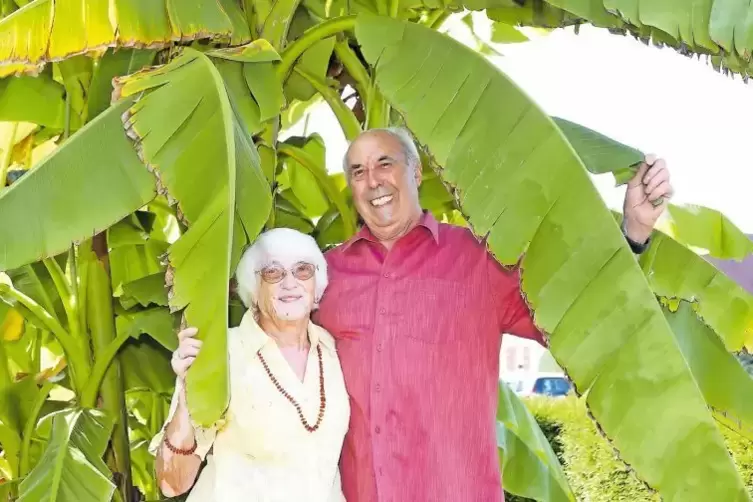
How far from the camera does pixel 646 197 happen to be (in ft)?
3.46

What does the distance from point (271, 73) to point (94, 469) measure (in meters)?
0.62

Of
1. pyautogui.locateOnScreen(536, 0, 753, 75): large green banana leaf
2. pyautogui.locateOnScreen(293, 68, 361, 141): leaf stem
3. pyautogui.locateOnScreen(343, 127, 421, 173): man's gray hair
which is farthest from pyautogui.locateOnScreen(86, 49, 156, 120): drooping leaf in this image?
pyautogui.locateOnScreen(536, 0, 753, 75): large green banana leaf

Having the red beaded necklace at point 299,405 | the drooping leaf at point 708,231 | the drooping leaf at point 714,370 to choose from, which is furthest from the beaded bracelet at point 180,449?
the drooping leaf at point 708,231

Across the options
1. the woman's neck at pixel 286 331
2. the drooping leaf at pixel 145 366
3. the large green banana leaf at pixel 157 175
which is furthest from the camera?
the drooping leaf at pixel 145 366

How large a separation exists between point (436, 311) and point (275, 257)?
0.24 m

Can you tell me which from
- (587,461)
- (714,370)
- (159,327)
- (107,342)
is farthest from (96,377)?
(587,461)

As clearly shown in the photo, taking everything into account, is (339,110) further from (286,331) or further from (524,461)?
(524,461)

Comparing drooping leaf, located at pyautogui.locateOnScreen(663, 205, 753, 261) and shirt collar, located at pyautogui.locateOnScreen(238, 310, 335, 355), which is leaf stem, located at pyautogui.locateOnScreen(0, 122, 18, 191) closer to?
shirt collar, located at pyautogui.locateOnScreen(238, 310, 335, 355)

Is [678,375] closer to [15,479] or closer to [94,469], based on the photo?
[94,469]

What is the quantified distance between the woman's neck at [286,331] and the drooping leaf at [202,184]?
0.65 feet

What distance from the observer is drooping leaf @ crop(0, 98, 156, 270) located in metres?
0.97

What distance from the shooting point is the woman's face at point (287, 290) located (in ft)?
3.60

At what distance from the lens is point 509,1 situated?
1.26 metres

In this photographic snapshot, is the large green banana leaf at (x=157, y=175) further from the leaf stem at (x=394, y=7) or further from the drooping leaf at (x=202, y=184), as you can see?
the leaf stem at (x=394, y=7)
